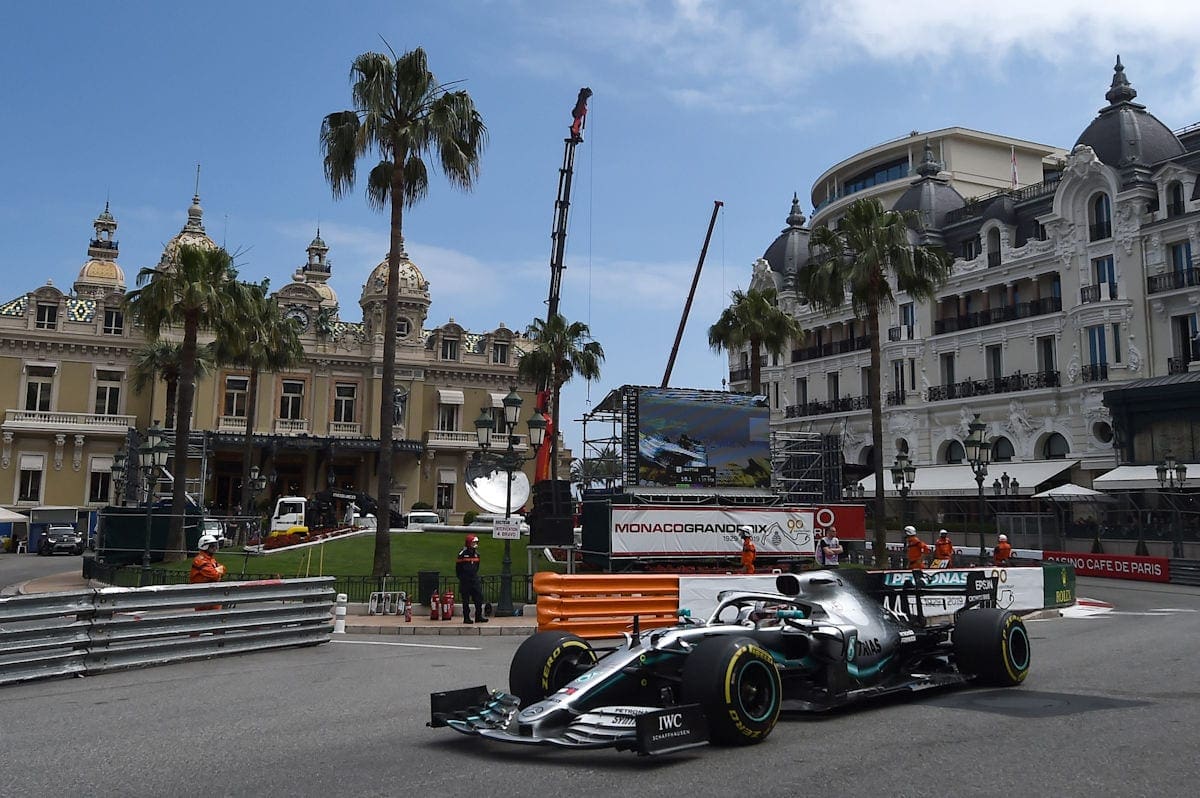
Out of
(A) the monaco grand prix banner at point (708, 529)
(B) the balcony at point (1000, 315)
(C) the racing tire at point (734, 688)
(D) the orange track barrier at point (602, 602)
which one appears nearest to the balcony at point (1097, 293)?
(B) the balcony at point (1000, 315)

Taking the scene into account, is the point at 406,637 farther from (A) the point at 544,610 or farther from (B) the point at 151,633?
(B) the point at 151,633

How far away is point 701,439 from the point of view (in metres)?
33.8

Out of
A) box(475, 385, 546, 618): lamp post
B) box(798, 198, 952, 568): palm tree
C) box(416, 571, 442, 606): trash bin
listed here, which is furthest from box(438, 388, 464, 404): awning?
box(416, 571, 442, 606): trash bin

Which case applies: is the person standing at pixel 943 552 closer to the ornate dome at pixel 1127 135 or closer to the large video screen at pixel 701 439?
the large video screen at pixel 701 439

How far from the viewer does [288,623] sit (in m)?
14.4

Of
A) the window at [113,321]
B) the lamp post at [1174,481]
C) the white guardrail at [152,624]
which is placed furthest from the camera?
the window at [113,321]

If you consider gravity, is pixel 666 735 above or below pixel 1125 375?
below

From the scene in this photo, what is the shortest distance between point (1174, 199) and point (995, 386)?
1102 cm

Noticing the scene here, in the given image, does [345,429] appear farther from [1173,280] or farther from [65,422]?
[1173,280]

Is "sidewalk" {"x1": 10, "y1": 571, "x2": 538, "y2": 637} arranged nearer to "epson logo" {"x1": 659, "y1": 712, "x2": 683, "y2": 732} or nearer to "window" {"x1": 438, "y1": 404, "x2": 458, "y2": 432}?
"epson logo" {"x1": 659, "y1": 712, "x2": 683, "y2": 732}

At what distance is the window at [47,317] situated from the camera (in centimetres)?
5688

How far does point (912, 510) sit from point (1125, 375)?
10490mm

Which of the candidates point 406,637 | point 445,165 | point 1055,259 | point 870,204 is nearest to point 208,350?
point 445,165

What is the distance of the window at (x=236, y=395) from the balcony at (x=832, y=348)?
33934 millimetres
